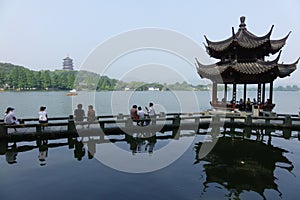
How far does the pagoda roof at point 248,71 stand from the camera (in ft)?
52.1

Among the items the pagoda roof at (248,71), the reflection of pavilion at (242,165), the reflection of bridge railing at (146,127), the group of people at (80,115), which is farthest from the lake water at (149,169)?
the pagoda roof at (248,71)

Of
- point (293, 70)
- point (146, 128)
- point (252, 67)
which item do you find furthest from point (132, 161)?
point (293, 70)

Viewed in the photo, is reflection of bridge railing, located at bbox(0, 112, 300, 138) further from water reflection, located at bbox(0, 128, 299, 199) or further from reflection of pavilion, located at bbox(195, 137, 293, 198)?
reflection of pavilion, located at bbox(195, 137, 293, 198)

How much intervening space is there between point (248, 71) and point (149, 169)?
39.9ft

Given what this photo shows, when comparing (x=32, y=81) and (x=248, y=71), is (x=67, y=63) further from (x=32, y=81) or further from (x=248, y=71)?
(x=248, y=71)

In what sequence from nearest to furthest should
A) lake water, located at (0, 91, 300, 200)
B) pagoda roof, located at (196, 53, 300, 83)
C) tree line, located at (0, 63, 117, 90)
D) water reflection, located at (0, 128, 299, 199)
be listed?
lake water, located at (0, 91, 300, 200) < water reflection, located at (0, 128, 299, 199) < pagoda roof, located at (196, 53, 300, 83) < tree line, located at (0, 63, 117, 90)

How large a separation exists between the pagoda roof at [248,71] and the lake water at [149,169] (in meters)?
6.48

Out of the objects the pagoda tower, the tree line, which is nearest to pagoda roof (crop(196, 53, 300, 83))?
the tree line

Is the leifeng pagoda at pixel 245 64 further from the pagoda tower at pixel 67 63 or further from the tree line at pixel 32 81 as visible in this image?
the pagoda tower at pixel 67 63

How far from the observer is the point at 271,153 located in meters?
9.07

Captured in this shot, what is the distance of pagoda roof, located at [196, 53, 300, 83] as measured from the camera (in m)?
15.9

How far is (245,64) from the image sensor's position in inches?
661

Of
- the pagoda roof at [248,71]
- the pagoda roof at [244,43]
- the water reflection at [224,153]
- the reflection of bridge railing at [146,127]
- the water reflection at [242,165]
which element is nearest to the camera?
the water reflection at [242,165]

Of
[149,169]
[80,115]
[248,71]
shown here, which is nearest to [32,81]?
[80,115]
